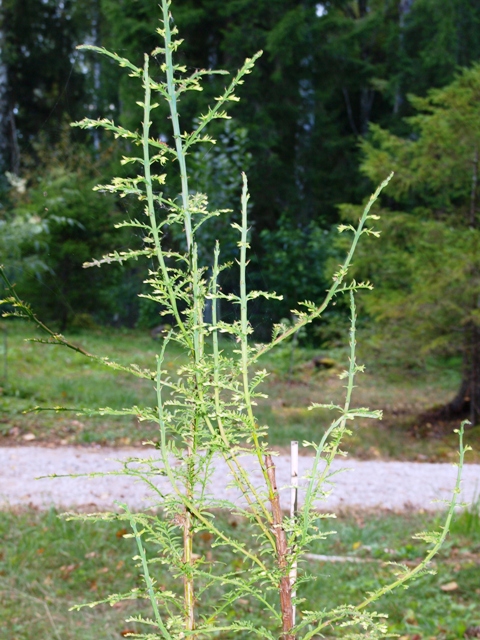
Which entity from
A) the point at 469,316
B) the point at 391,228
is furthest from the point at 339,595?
the point at 391,228

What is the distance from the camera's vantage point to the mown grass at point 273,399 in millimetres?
7105

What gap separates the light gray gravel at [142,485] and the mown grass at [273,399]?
423 mm

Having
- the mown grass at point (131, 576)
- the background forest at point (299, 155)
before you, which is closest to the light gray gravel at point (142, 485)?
the mown grass at point (131, 576)

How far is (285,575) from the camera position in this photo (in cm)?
93

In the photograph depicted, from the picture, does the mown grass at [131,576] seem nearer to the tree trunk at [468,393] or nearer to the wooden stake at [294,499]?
the wooden stake at [294,499]

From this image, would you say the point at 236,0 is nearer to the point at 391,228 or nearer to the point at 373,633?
the point at 391,228

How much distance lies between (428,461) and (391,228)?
8.45 ft

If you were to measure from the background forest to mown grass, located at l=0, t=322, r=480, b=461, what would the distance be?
2.03 ft

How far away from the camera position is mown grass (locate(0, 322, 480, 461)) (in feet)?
23.3

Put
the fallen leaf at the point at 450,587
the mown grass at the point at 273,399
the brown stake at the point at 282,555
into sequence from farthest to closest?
the mown grass at the point at 273,399 → the fallen leaf at the point at 450,587 → the brown stake at the point at 282,555

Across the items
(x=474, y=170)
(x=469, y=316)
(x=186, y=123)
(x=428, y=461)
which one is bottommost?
(x=428, y=461)

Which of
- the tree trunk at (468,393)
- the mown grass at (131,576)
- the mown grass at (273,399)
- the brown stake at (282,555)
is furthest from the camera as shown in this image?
the tree trunk at (468,393)

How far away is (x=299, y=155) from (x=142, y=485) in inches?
536

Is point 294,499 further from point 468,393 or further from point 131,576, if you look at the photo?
point 468,393
